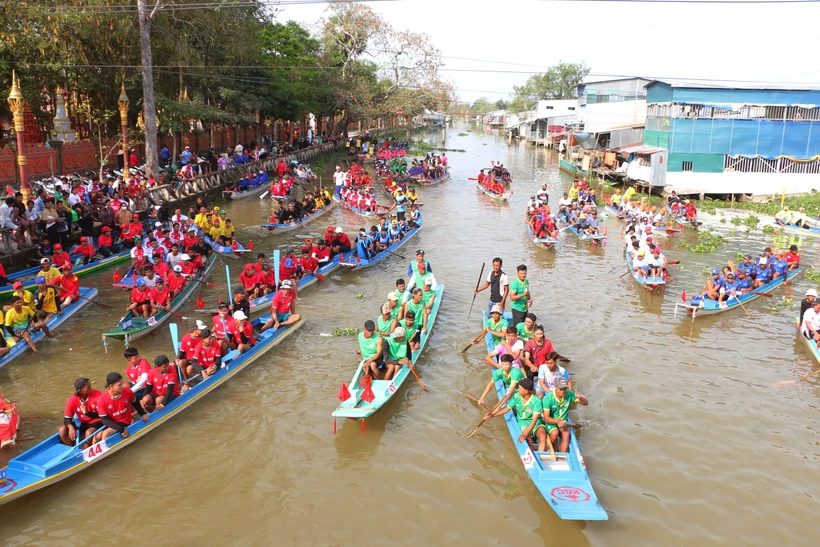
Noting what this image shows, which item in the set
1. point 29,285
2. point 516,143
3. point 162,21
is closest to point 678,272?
point 29,285

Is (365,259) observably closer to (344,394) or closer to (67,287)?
(67,287)

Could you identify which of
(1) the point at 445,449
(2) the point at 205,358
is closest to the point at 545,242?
(1) the point at 445,449

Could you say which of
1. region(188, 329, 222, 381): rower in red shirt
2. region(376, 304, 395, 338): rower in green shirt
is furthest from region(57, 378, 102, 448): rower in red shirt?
region(376, 304, 395, 338): rower in green shirt

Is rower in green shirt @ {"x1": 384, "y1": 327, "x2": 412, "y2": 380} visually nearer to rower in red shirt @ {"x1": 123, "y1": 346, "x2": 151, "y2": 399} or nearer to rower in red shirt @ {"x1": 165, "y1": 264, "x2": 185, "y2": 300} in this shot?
rower in red shirt @ {"x1": 123, "y1": 346, "x2": 151, "y2": 399}

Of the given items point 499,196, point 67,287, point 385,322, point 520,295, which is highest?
point 499,196

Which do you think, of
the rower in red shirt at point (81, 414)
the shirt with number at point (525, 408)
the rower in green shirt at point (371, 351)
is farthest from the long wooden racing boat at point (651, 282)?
the rower in red shirt at point (81, 414)

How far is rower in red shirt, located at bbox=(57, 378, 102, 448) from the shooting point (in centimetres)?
842

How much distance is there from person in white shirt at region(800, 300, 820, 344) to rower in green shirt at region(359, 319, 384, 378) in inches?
369

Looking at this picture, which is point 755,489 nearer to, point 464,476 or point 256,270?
point 464,476

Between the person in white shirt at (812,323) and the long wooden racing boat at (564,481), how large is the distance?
7.70 metres

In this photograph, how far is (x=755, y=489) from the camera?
8.69m

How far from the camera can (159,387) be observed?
9.56 m

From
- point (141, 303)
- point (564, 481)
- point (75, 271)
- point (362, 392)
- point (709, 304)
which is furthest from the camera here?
point (75, 271)

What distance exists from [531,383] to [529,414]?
0.50m
